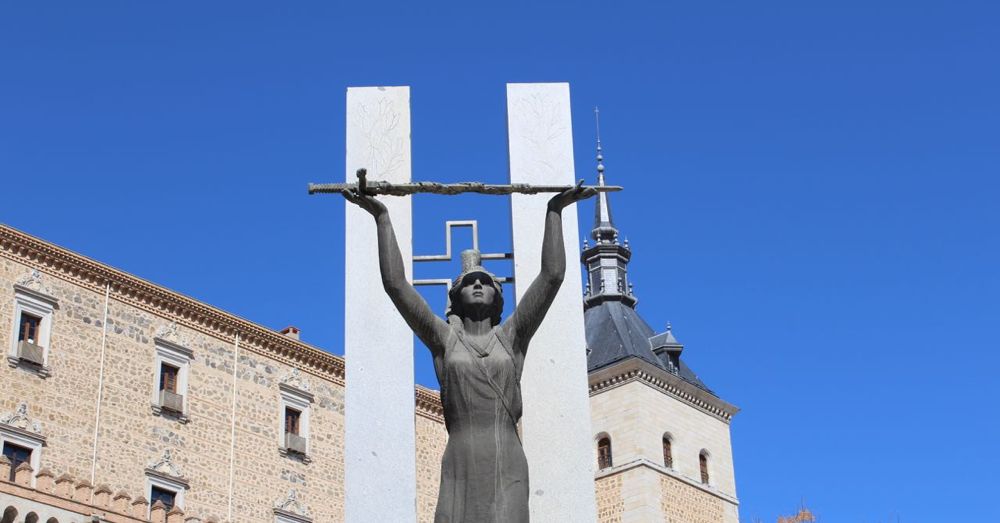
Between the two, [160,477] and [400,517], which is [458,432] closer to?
[400,517]

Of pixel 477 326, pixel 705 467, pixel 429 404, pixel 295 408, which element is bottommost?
pixel 477 326

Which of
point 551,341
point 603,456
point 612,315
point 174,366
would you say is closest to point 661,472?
point 603,456

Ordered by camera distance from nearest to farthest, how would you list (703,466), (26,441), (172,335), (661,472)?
(26,441), (172,335), (661,472), (703,466)

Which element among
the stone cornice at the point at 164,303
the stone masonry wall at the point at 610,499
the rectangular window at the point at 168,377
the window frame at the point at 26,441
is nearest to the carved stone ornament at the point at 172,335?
the stone cornice at the point at 164,303

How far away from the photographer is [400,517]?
11.2 metres

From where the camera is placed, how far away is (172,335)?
31578 mm

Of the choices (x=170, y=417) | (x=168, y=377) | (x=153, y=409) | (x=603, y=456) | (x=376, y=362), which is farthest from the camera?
(x=603, y=456)

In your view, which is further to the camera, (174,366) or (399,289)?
(174,366)

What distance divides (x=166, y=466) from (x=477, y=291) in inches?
995

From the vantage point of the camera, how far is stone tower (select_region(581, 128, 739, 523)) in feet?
139

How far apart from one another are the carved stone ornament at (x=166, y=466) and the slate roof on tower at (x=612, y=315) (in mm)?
16521

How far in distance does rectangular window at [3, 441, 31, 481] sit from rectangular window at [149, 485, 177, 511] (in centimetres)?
283

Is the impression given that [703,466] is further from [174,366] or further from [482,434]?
[482,434]

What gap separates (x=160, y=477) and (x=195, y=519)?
4.37ft
